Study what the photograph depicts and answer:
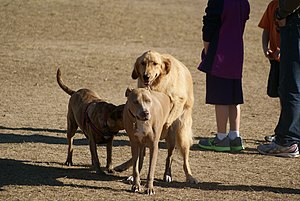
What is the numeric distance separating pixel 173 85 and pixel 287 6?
1655 mm

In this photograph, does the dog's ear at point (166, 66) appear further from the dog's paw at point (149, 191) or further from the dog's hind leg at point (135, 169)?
the dog's paw at point (149, 191)

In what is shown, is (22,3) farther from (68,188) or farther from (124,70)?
(68,188)

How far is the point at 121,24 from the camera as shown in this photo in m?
20.2

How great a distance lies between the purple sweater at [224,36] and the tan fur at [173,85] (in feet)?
3.54

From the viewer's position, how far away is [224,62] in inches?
345

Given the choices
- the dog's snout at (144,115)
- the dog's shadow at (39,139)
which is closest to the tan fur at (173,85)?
the dog's snout at (144,115)

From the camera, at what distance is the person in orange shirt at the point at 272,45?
9.32 metres

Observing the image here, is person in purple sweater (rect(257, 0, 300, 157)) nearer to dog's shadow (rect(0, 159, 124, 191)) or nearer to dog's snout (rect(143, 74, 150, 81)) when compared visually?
dog's snout (rect(143, 74, 150, 81))

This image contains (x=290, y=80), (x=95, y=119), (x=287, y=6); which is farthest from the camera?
(x=290, y=80)

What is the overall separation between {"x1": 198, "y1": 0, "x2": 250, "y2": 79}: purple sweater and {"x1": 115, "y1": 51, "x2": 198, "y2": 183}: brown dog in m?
1.08

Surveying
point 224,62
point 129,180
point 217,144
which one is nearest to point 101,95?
point 217,144

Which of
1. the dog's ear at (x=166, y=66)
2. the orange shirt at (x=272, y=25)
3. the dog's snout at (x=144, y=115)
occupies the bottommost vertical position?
the dog's snout at (x=144, y=115)

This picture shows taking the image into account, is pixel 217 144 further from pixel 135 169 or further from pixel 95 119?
pixel 135 169

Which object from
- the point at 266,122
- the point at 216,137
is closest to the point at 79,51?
the point at 266,122
